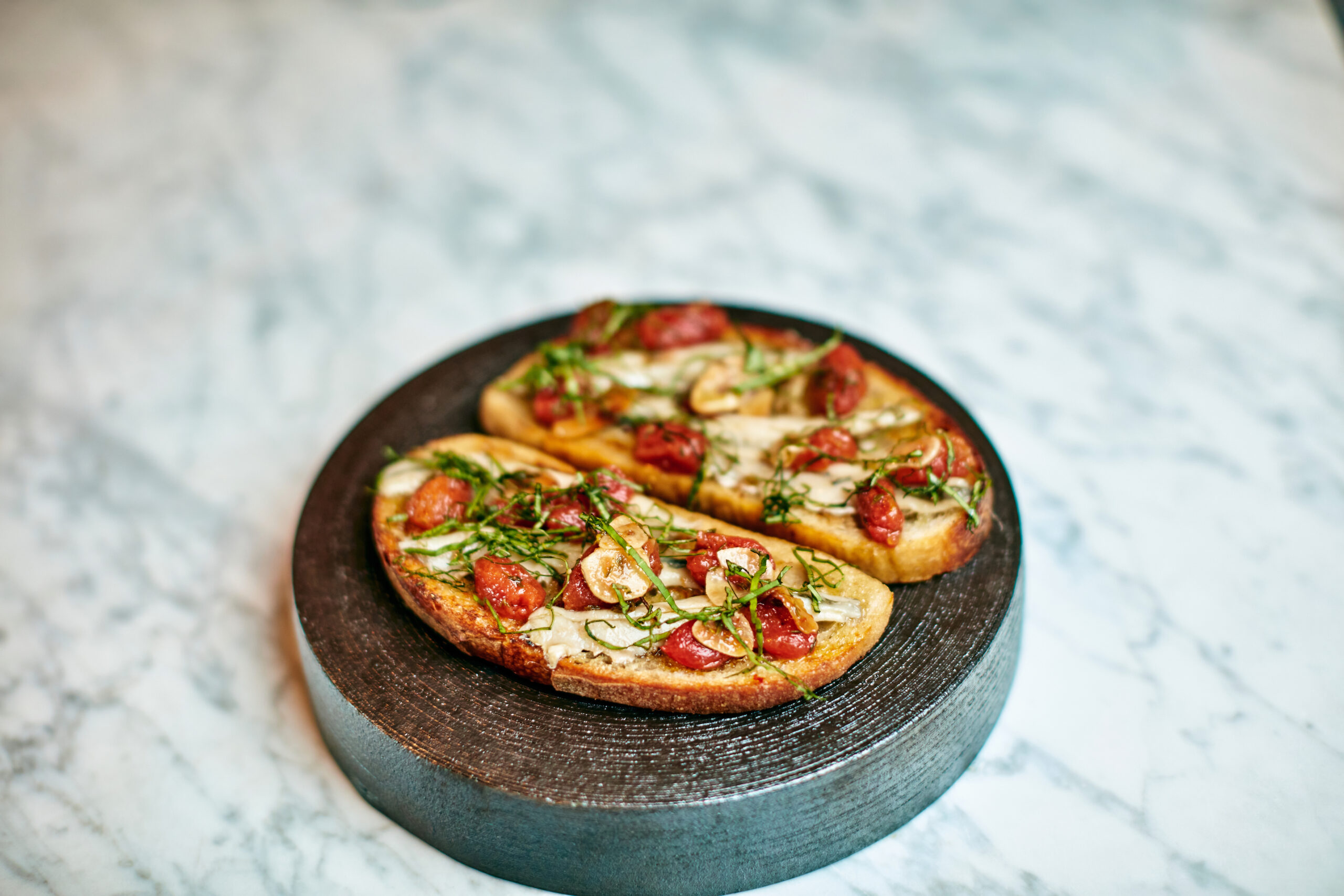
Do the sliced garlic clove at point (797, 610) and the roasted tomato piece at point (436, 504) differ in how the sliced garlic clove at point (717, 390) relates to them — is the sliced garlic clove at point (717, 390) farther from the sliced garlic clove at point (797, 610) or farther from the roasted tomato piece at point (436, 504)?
the sliced garlic clove at point (797, 610)

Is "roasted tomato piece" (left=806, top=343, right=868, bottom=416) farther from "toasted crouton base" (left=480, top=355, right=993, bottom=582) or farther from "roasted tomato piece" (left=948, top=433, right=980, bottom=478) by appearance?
"roasted tomato piece" (left=948, top=433, right=980, bottom=478)

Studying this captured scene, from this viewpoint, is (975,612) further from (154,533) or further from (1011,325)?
(154,533)

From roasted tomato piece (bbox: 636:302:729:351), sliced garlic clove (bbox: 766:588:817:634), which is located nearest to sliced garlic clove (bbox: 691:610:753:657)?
sliced garlic clove (bbox: 766:588:817:634)

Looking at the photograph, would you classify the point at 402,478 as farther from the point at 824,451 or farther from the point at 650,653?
the point at 824,451

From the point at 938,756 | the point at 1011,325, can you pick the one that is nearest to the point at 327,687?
the point at 938,756

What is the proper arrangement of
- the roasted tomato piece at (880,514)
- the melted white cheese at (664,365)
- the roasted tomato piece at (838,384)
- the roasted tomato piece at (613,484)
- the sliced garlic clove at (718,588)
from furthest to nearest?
1. the melted white cheese at (664,365)
2. the roasted tomato piece at (838,384)
3. the roasted tomato piece at (613,484)
4. the roasted tomato piece at (880,514)
5. the sliced garlic clove at (718,588)

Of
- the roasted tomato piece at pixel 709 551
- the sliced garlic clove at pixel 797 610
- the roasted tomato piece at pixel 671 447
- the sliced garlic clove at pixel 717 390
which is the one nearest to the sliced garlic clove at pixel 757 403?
the sliced garlic clove at pixel 717 390

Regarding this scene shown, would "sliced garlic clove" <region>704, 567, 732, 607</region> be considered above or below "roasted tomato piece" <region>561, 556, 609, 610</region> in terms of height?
above
